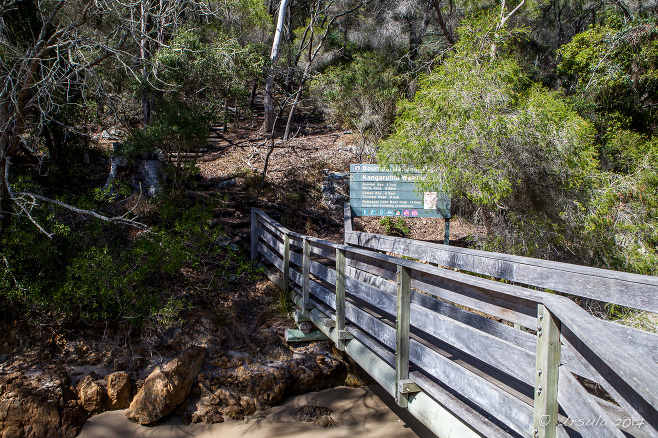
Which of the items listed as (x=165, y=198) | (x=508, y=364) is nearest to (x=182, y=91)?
(x=165, y=198)

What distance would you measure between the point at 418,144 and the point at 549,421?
5440mm

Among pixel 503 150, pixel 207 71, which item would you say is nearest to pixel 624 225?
pixel 503 150

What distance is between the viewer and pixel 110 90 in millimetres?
12031

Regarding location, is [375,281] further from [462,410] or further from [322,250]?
[462,410]

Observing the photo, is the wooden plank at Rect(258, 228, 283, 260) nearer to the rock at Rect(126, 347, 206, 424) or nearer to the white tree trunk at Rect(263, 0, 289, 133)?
the rock at Rect(126, 347, 206, 424)

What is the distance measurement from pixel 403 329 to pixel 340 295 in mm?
1409

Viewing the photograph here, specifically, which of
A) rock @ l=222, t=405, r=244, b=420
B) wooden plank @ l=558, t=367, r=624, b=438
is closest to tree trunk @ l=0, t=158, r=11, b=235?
rock @ l=222, t=405, r=244, b=420

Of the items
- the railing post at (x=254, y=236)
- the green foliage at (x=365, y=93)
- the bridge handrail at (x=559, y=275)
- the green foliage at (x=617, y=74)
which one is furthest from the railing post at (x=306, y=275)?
the green foliage at (x=617, y=74)

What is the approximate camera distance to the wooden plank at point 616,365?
1.33 m

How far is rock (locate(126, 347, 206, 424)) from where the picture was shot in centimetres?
523

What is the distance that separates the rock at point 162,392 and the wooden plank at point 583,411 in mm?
4551

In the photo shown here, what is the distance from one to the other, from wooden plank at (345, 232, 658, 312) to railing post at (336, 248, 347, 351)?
0.98m

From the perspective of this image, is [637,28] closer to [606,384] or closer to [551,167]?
[551,167]

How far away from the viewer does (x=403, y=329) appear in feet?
11.4
